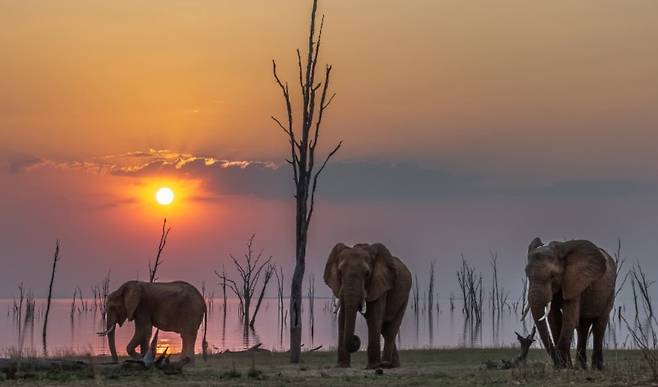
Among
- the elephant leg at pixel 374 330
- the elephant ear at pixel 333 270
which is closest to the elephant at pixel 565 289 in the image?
the elephant leg at pixel 374 330

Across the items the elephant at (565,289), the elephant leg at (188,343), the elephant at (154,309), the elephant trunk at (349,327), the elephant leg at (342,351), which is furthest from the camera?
the elephant leg at (188,343)

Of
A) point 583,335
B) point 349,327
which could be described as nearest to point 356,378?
point 349,327

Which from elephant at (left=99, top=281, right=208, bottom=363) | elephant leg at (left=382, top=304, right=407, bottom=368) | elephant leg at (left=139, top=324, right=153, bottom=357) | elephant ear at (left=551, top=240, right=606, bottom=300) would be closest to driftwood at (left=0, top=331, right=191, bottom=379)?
elephant leg at (left=382, top=304, right=407, bottom=368)

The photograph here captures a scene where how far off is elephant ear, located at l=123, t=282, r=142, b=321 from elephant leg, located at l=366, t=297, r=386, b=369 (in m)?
6.90

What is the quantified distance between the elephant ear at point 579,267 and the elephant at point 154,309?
1022 cm

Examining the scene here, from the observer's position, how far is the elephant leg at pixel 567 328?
19.2m

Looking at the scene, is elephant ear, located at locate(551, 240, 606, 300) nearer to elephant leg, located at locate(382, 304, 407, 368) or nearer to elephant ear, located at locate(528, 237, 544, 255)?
elephant ear, located at locate(528, 237, 544, 255)

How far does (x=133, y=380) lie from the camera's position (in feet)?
57.9

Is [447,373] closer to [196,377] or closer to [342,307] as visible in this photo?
[342,307]

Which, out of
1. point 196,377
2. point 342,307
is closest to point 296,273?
point 342,307

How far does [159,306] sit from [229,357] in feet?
20.2

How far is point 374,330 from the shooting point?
21.6 metres

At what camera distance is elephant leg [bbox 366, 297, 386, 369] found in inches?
851

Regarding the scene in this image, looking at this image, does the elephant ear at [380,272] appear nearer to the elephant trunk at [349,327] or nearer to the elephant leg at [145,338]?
the elephant trunk at [349,327]
